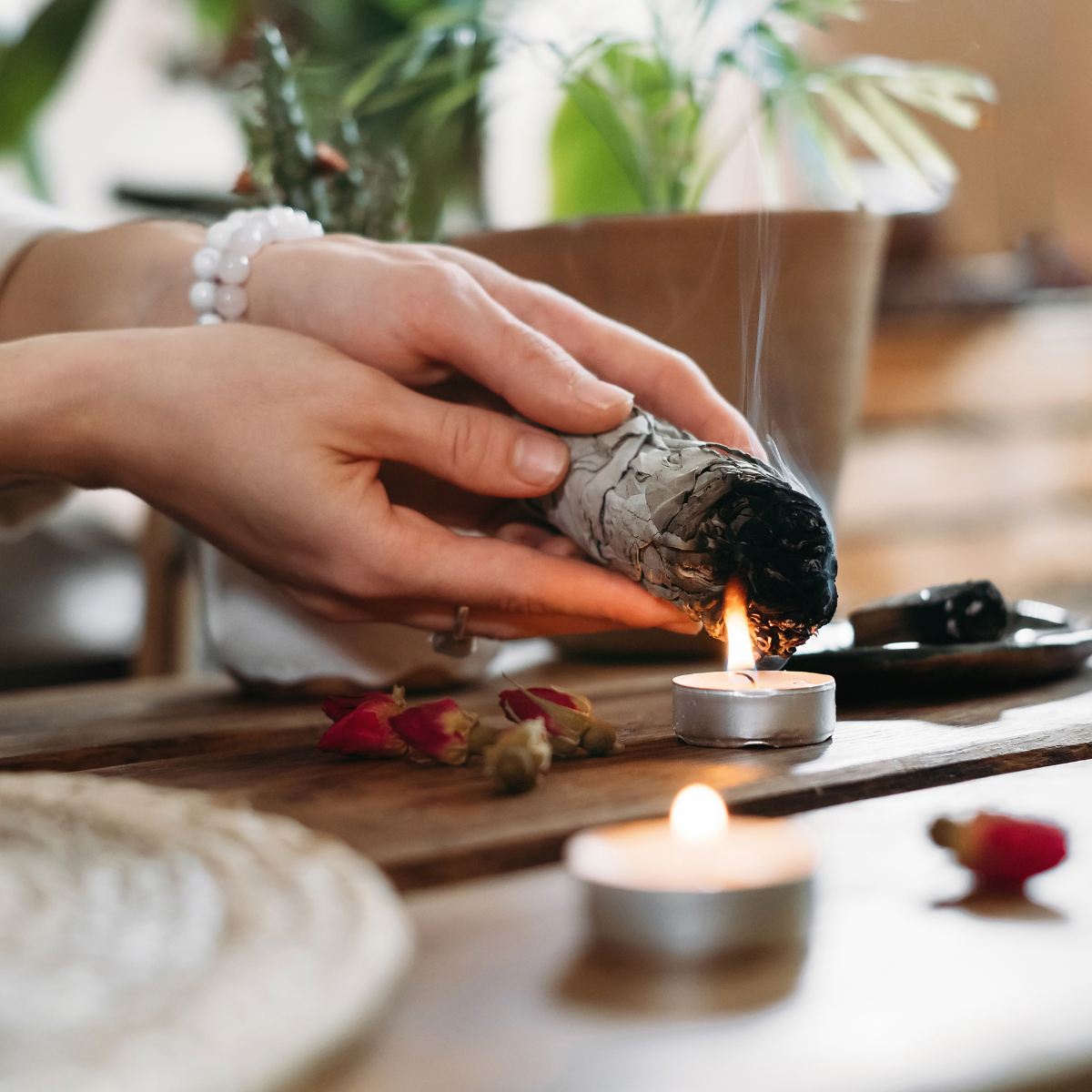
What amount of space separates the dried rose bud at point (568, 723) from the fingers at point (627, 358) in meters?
0.20

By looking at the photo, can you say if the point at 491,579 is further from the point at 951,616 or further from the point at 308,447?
the point at 951,616

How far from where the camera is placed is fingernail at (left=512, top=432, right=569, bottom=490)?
2.02 feet

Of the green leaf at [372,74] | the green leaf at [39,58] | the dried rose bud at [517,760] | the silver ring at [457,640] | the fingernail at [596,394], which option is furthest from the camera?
the green leaf at [39,58]

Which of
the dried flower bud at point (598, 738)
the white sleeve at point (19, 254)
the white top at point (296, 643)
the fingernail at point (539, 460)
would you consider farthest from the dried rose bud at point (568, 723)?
the white sleeve at point (19, 254)

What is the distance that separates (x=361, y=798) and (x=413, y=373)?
296 millimetres

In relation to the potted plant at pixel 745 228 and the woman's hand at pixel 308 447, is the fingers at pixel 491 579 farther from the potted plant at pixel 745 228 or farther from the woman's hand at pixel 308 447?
the potted plant at pixel 745 228

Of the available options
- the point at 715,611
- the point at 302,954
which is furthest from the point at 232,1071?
the point at 715,611

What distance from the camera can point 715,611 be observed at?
1.75 ft

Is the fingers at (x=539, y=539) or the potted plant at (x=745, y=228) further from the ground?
the potted plant at (x=745, y=228)

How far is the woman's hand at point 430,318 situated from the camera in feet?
1.98

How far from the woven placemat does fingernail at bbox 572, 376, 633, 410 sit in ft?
0.95

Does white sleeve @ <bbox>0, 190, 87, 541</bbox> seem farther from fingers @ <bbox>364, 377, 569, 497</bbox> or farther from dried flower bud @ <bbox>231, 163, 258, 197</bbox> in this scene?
fingers @ <bbox>364, 377, 569, 497</bbox>

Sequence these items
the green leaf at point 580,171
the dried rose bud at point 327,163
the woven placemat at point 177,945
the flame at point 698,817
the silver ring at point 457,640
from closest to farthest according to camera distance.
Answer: the woven placemat at point 177,945 → the flame at point 698,817 → the silver ring at point 457,640 → the dried rose bud at point 327,163 → the green leaf at point 580,171

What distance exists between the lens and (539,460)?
0.61 m
